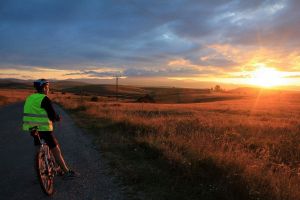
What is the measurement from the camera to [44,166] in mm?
A: 6316

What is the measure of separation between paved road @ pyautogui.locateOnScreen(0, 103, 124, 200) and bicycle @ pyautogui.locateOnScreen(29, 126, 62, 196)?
20 centimetres

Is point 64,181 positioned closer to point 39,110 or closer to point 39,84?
point 39,110

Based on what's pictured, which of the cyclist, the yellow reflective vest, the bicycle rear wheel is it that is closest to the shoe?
the bicycle rear wheel

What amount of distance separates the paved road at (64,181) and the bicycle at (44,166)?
0.20 meters

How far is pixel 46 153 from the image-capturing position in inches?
252

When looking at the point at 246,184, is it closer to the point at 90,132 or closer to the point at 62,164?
the point at 62,164

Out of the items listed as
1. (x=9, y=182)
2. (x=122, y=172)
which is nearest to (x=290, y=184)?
(x=122, y=172)

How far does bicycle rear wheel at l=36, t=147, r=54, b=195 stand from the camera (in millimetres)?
5973

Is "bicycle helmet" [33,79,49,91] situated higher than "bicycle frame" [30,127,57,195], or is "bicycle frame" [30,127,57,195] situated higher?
"bicycle helmet" [33,79,49,91]

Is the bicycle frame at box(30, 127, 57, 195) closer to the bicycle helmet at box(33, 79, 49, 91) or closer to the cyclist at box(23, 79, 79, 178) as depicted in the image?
the cyclist at box(23, 79, 79, 178)

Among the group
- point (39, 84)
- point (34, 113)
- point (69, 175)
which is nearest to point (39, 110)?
point (34, 113)

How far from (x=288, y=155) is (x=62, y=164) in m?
6.72

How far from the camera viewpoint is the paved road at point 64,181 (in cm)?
612

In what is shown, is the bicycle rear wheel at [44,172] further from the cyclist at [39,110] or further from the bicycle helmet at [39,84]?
the bicycle helmet at [39,84]
